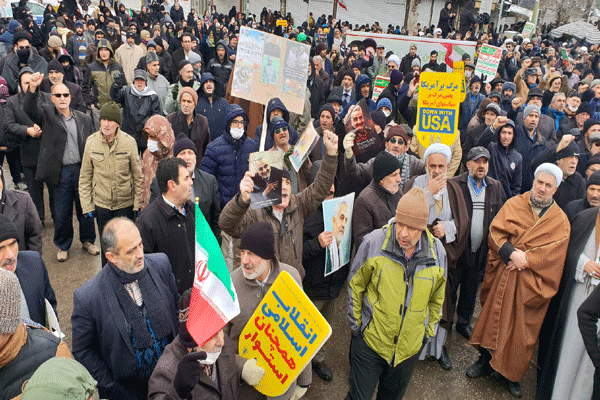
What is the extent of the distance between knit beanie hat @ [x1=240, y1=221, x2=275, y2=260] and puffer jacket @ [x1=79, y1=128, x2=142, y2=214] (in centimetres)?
269

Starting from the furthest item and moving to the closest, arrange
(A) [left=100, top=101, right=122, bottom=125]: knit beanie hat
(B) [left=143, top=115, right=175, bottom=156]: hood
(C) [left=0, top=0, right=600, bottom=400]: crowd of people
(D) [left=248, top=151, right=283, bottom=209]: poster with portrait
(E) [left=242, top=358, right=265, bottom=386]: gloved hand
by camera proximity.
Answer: (A) [left=100, top=101, right=122, bottom=125]: knit beanie hat < (B) [left=143, top=115, right=175, bottom=156]: hood < (D) [left=248, top=151, right=283, bottom=209]: poster with portrait < (C) [left=0, top=0, right=600, bottom=400]: crowd of people < (E) [left=242, top=358, right=265, bottom=386]: gloved hand

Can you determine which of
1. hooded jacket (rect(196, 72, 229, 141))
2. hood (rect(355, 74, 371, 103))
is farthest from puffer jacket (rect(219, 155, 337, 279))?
hood (rect(355, 74, 371, 103))

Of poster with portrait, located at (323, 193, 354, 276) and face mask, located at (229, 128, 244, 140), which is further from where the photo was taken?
face mask, located at (229, 128, 244, 140)

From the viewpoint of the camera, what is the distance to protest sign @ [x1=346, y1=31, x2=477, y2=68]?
577 inches

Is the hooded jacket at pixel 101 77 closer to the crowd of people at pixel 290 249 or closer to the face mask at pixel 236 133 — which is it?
the crowd of people at pixel 290 249

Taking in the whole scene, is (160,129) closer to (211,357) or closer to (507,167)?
(211,357)

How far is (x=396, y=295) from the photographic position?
10.4 ft

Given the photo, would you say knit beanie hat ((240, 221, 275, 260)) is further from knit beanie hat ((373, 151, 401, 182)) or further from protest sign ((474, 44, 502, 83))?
protest sign ((474, 44, 502, 83))

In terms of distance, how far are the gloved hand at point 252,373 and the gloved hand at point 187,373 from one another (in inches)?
20.9

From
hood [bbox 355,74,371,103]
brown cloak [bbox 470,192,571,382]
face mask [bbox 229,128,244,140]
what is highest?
hood [bbox 355,74,371,103]

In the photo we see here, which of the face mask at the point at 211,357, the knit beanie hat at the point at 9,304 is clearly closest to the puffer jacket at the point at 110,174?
the knit beanie hat at the point at 9,304

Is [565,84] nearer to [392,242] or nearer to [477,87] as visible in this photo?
[477,87]

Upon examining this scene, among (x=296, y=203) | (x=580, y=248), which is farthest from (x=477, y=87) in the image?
(x=296, y=203)

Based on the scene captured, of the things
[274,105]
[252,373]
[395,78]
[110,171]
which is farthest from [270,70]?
[395,78]
